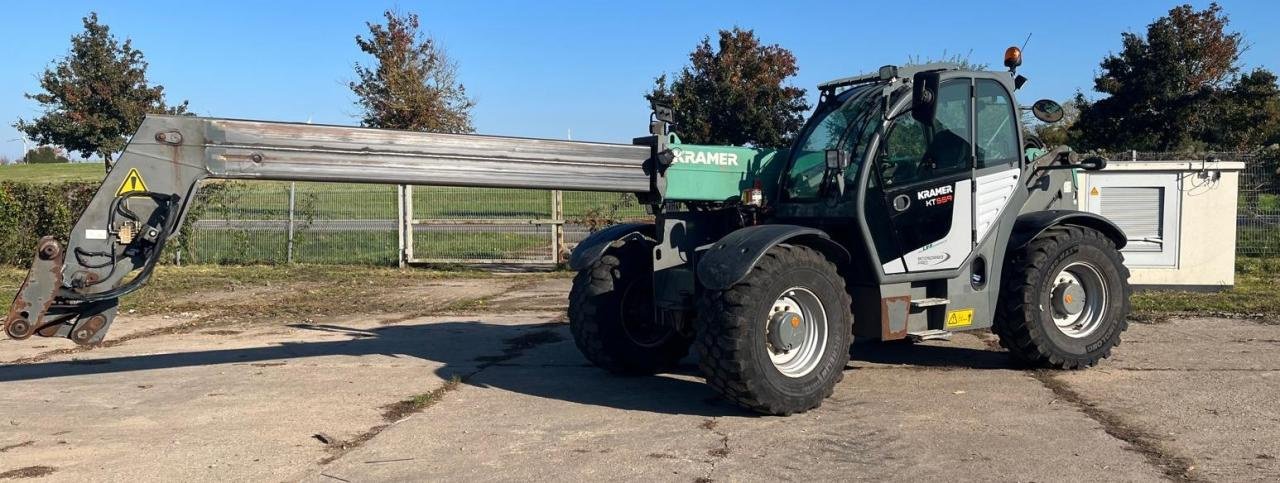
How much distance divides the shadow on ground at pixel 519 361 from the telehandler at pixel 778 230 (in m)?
0.38

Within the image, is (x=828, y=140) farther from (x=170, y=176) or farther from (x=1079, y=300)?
(x=170, y=176)

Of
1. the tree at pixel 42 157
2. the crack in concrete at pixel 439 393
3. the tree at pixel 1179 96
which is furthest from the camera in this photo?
the tree at pixel 42 157

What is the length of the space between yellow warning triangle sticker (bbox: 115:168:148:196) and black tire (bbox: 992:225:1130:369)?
5.95m

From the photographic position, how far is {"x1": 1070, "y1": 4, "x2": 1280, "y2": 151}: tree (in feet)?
82.9

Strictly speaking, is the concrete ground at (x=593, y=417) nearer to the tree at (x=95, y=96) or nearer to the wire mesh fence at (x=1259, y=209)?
the wire mesh fence at (x=1259, y=209)

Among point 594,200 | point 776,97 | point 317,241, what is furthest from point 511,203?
point 776,97

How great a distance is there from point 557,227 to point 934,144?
38.6ft

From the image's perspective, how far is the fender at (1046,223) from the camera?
7.86 meters

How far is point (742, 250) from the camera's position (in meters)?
6.34

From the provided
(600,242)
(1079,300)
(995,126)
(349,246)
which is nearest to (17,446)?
(600,242)

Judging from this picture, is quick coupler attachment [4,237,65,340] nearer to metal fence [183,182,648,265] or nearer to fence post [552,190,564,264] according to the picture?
fence post [552,190,564,264]


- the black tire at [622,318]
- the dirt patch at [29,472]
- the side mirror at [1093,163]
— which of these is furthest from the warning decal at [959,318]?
the dirt patch at [29,472]

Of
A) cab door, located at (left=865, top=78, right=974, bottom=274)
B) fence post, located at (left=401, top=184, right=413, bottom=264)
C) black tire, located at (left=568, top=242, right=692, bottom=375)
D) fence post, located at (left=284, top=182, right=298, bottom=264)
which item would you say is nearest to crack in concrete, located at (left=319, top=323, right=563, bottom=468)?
black tire, located at (left=568, top=242, right=692, bottom=375)

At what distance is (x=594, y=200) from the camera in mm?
18875
